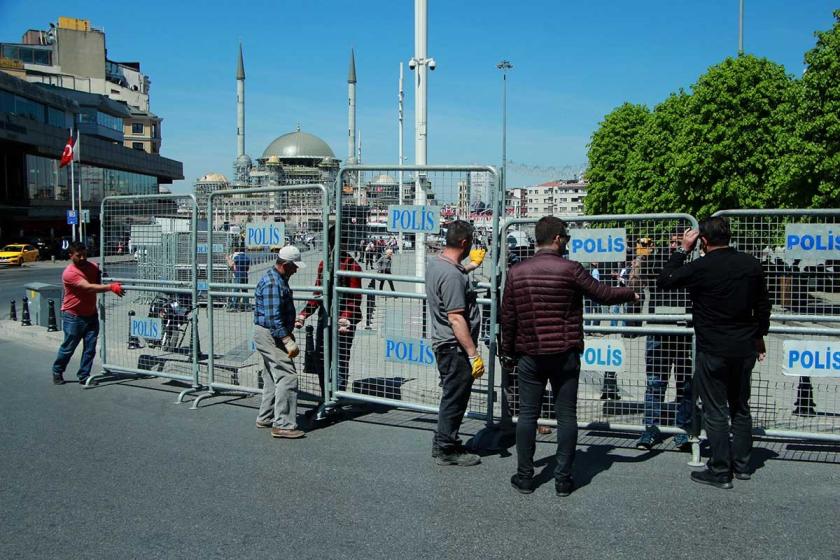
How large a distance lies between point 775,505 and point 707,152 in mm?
21549

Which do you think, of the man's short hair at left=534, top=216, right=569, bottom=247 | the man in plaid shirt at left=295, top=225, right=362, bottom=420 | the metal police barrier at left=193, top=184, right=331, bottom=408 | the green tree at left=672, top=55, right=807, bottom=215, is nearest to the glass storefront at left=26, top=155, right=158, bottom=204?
the green tree at left=672, top=55, right=807, bottom=215

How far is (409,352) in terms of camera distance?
7156 millimetres

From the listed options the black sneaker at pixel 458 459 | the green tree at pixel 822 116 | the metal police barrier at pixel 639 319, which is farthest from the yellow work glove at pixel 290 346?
the green tree at pixel 822 116

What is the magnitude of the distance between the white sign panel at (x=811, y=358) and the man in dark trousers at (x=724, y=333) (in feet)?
2.48

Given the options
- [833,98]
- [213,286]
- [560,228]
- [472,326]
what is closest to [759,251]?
[560,228]

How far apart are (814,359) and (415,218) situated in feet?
12.3

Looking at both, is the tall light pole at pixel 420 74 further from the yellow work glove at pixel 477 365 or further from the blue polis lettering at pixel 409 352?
the yellow work glove at pixel 477 365

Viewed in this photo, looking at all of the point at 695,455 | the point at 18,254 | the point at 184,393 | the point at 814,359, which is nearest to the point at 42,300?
the point at 184,393

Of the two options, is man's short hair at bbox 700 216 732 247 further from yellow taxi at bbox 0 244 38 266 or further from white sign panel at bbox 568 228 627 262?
yellow taxi at bbox 0 244 38 266

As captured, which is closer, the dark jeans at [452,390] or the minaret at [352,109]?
the dark jeans at [452,390]

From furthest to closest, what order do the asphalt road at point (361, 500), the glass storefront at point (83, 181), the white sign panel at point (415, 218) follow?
the glass storefront at point (83, 181), the white sign panel at point (415, 218), the asphalt road at point (361, 500)

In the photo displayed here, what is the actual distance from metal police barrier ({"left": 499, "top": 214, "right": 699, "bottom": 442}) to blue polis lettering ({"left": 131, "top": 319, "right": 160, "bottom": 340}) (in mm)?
4911

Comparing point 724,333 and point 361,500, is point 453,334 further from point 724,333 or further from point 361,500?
point 724,333

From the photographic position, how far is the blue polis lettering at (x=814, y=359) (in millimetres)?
6246
